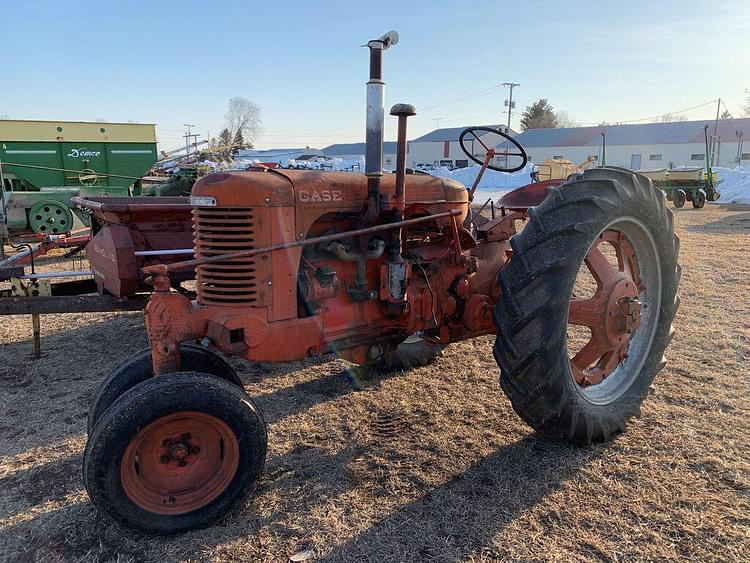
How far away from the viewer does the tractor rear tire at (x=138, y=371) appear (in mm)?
2682

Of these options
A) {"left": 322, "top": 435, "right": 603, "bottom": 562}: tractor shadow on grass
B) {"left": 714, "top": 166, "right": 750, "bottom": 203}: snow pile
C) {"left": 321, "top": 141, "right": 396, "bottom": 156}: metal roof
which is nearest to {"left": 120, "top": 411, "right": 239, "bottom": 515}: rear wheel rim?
{"left": 322, "top": 435, "right": 603, "bottom": 562}: tractor shadow on grass

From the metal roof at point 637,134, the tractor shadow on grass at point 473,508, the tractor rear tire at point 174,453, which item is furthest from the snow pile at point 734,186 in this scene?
the tractor rear tire at point 174,453

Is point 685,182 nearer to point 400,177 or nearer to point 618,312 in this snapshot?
point 618,312

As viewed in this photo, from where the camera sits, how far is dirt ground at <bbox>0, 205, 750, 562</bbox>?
2299 millimetres

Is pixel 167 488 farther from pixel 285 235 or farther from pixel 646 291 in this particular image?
pixel 646 291

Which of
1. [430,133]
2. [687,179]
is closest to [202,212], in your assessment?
[687,179]

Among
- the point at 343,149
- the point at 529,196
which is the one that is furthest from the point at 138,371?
the point at 343,149

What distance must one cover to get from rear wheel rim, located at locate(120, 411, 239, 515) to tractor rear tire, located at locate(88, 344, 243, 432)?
359 millimetres

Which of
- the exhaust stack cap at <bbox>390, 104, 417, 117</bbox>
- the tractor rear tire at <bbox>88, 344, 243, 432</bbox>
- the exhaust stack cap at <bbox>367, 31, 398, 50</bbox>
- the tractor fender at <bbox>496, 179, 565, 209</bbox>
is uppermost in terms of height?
the exhaust stack cap at <bbox>367, 31, 398, 50</bbox>

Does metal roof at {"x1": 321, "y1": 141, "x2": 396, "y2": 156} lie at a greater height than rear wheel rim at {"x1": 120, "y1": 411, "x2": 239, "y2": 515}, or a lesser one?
greater

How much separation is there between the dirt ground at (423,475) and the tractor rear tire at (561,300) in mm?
220

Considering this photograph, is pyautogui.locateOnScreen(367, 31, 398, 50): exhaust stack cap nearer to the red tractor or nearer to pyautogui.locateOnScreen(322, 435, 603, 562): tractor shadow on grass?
the red tractor

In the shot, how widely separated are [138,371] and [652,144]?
58457 millimetres

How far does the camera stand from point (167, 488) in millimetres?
2369
